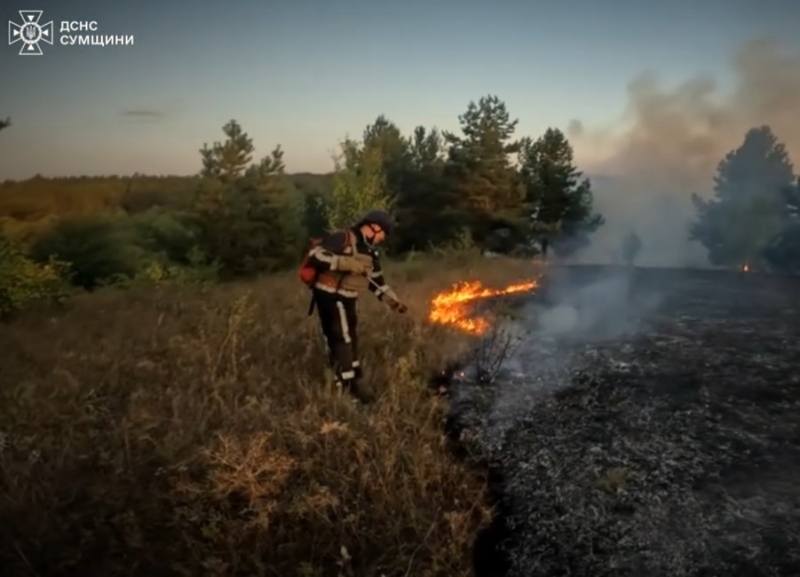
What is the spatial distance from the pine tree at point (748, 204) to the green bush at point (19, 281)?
38.7 meters

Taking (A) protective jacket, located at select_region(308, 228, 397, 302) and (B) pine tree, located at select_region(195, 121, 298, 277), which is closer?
(A) protective jacket, located at select_region(308, 228, 397, 302)

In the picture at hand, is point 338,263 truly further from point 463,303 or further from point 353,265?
point 463,303

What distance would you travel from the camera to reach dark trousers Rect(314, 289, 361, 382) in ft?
21.9

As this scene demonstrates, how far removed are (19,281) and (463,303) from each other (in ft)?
28.1

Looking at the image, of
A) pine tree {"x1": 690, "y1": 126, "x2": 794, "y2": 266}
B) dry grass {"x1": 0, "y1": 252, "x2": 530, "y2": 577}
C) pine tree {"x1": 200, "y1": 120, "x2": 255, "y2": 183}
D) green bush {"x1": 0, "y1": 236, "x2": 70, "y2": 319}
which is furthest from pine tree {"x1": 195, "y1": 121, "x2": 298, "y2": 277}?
pine tree {"x1": 690, "y1": 126, "x2": 794, "y2": 266}

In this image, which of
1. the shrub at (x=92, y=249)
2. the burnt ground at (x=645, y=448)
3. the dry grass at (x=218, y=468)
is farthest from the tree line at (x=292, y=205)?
the burnt ground at (x=645, y=448)

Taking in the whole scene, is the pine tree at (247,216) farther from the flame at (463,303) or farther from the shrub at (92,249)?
the flame at (463,303)

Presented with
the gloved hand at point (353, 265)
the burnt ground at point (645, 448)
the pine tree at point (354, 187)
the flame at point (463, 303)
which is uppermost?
the pine tree at point (354, 187)

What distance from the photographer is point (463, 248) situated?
2419cm

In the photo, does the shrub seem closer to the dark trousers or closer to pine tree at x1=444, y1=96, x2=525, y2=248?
the dark trousers

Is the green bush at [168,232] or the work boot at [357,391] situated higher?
the green bush at [168,232]

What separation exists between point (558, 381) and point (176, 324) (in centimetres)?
543

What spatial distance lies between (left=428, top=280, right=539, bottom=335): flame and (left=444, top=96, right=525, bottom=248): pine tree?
401 inches

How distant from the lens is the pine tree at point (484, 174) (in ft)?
95.5
